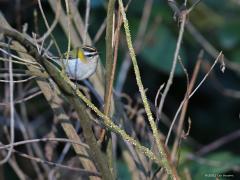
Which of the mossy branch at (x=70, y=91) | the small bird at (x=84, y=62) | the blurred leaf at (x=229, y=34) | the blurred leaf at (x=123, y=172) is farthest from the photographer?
the blurred leaf at (x=229, y=34)

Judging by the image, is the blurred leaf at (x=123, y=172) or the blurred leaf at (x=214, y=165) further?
the blurred leaf at (x=123, y=172)

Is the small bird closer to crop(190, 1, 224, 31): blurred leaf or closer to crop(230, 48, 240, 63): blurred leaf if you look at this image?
crop(190, 1, 224, 31): blurred leaf

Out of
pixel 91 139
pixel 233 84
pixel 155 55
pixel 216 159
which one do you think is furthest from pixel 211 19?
pixel 91 139

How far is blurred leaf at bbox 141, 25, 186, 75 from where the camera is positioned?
13.3 ft

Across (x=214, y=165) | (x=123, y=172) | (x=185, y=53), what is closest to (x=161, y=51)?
(x=185, y=53)

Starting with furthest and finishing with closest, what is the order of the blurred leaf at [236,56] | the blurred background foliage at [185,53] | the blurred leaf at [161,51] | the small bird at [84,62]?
the blurred leaf at [236,56] → the blurred leaf at [161,51] → the blurred background foliage at [185,53] → the small bird at [84,62]

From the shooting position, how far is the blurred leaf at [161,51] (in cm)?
404

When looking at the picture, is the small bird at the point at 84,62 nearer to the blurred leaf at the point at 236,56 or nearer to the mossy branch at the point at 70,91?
the mossy branch at the point at 70,91

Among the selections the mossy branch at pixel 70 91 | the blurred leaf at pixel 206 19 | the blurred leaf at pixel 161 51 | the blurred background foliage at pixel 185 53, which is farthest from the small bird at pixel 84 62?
the blurred leaf at pixel 206 19

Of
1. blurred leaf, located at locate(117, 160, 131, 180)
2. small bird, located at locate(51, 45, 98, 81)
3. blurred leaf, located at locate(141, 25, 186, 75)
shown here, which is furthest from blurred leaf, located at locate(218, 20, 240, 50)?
small bird, located at locate(51, 45, 98, 81)

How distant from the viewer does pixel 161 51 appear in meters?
4.05

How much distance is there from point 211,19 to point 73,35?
6.33ft

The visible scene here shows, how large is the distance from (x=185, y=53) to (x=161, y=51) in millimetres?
396

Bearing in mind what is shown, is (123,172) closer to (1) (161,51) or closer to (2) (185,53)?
(1) (161,51)
